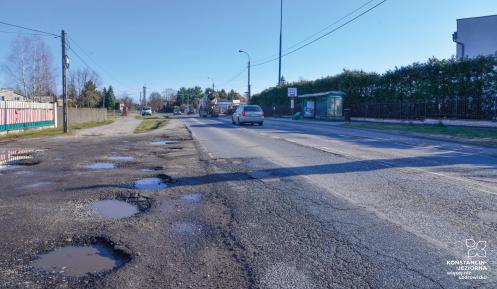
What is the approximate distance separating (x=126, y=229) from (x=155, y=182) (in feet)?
12.2

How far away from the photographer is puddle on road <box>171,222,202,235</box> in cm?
566

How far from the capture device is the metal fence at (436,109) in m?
29.0

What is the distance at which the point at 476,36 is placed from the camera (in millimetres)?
46719

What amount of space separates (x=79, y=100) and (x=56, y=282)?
89.0 m

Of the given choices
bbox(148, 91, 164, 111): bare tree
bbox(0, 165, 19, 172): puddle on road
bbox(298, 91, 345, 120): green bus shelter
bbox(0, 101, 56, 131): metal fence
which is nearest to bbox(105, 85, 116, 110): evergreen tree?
bbox(148, 91, 164, 111): bare tree

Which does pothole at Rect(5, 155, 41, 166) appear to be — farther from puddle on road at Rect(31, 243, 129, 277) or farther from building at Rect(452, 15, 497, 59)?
building at Rect(452, 15, 497, 59)

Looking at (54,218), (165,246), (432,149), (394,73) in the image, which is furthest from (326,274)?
(394,73)

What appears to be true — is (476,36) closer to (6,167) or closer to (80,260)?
(6,167)

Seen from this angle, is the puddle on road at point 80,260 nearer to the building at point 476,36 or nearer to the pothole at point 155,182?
the pothole at point 155,182

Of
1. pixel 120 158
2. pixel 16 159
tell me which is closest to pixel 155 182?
pixel 120 158

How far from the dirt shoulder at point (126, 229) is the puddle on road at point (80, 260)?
87 mm

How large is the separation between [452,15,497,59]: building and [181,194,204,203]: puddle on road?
4343 cm

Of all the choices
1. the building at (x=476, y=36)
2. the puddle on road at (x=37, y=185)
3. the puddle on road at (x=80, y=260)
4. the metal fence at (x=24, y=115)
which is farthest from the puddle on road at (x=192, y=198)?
the building at (x=476, y=36)

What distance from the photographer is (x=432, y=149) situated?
51.3 ft
